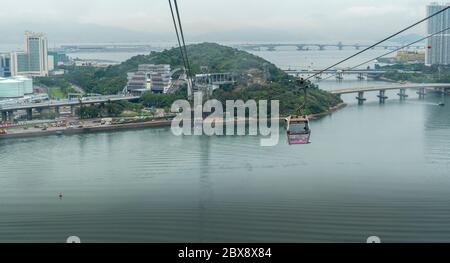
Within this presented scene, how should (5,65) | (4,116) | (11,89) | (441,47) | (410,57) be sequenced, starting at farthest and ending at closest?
(410,57) → (441,47) → (5,65) → (11,89) → (4,116)

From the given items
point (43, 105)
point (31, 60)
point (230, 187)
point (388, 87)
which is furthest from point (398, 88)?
point (31, 60)

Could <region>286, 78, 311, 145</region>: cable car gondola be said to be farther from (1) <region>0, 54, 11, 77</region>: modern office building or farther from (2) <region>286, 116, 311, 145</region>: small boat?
(1) <region>0, 54, 11, 77</region>: modern office building

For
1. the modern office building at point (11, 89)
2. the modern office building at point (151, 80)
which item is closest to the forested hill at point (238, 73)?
the modern office building at point (151, 80)

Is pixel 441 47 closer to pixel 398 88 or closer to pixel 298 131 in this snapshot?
pixel 398 88

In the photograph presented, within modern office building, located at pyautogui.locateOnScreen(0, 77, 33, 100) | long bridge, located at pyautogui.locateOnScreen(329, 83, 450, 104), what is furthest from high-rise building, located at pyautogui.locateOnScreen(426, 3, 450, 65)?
modern office building, located at pyautogui.locateOnScreen(0, 77, 33, 100)
